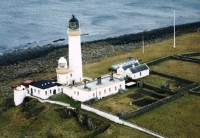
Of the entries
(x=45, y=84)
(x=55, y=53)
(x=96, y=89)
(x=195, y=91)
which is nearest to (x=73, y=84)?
(x=45, y=84)

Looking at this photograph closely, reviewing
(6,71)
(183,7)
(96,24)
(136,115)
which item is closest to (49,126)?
(136,115)

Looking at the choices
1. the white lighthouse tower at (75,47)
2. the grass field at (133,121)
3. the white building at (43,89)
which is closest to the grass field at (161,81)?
the grass field at (133,121)

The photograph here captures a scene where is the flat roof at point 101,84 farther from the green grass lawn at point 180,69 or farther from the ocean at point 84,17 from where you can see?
the ocean at point 84,17

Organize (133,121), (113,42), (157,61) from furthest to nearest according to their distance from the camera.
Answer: (113,42) → (157,61) → (133,121)

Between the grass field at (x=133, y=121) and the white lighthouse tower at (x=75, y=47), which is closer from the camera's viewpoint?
the grass field at (x=133, y=121)

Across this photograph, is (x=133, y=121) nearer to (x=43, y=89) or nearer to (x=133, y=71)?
(x=43, y=89)

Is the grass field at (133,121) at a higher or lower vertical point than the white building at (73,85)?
lower

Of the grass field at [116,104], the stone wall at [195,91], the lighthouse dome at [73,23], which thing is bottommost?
the grass field at [116,104]

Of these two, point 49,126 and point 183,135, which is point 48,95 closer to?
point 49,126
